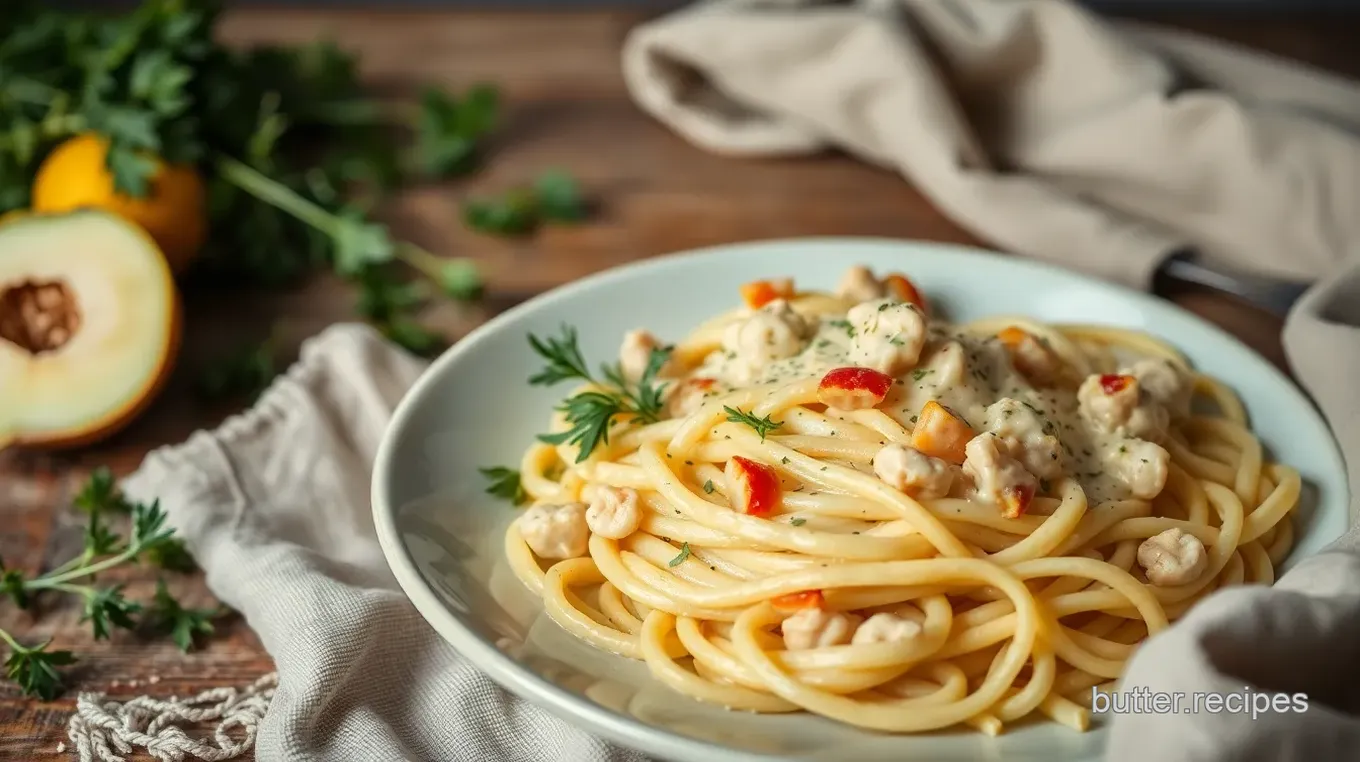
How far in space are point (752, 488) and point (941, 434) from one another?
483mm

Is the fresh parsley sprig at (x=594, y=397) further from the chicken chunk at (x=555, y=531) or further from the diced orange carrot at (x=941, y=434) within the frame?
the diced orange carrot at (x=941, y=434)

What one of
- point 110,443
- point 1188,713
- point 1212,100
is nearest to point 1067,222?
point 1212,100

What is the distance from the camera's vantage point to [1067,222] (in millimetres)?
5113

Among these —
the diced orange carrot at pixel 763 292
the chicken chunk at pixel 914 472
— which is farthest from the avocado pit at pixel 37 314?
the chicken chunk at pixel 914 472

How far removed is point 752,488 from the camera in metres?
3.38

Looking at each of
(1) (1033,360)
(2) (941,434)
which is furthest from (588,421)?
(1) (1033,360)

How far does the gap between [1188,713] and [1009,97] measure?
3.61 m

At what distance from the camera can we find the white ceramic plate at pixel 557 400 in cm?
294

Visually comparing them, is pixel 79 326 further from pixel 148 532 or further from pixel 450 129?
pixel 450 129

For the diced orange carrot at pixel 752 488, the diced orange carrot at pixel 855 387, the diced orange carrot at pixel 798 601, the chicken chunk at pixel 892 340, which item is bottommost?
the diced orange carrot at pixel 798 601

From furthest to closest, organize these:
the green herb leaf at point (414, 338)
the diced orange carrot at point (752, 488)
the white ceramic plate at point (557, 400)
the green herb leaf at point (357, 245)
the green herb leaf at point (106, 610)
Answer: the green herb leaf at point (357, 245) → the green herb leaf at point (414, 338) → the green herb leaf at point (106, 610) → the diced orange carrot at point (752, 488) → the white ceramic plate at point (557, 400)

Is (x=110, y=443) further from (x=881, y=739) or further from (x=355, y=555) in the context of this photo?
(x=881, y=739)

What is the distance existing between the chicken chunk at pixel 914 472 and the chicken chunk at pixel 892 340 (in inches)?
11.3

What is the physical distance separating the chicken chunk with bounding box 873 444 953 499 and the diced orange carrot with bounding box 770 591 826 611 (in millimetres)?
330
